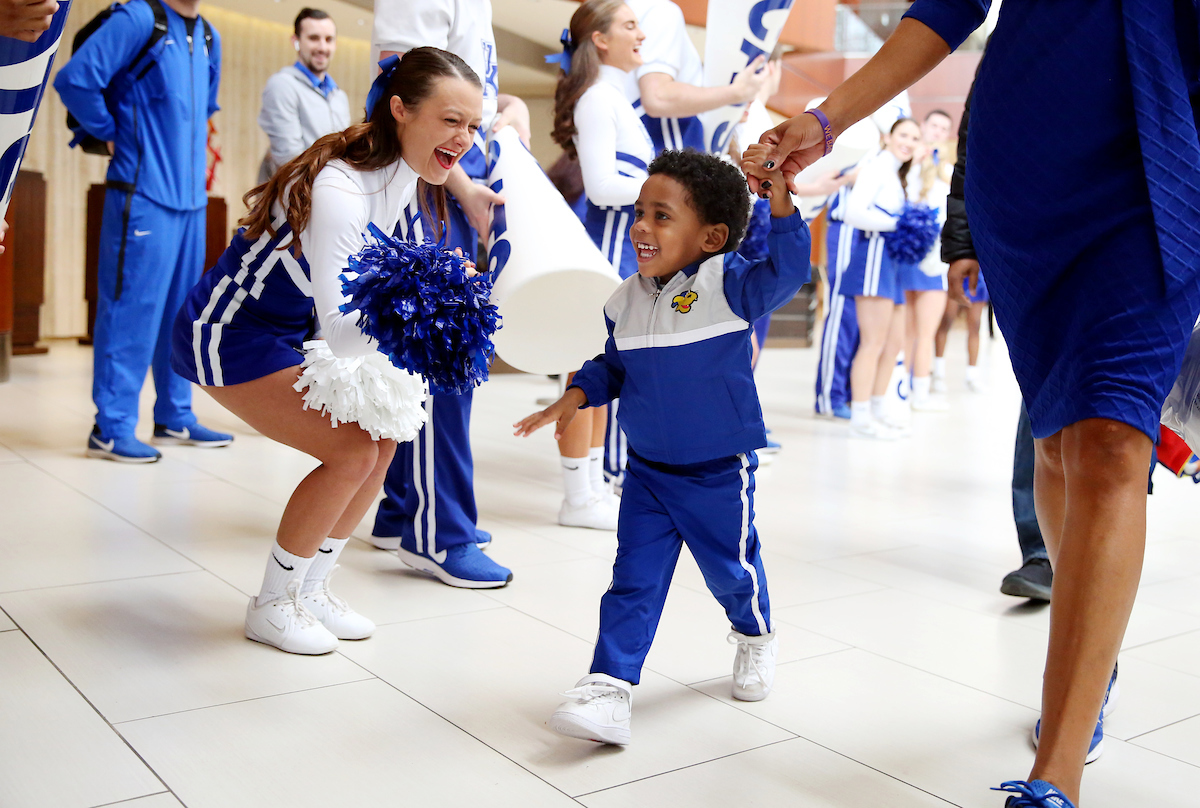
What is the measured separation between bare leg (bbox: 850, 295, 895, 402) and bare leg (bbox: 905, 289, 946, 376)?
23.4 inches

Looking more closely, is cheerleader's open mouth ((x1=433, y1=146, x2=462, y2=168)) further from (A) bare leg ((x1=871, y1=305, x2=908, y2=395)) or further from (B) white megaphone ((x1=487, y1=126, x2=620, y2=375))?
(A) bare leg ((x1=871, y1=305, x2=908, y2=395))

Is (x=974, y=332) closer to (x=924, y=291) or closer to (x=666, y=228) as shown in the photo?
(x=924, y=291)

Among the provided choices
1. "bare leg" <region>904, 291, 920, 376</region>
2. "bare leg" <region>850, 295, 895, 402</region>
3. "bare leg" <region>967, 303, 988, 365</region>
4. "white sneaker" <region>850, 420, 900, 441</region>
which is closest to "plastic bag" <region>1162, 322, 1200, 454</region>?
"white sneaker" <region>850, 420, 900, 441</region>

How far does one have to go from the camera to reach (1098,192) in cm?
126

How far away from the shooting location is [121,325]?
3598 millimetres

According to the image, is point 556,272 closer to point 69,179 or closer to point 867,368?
point 867,368

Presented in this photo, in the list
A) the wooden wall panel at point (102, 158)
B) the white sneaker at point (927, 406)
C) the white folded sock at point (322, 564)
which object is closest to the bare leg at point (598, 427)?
the white folded sock at point (322, 564)

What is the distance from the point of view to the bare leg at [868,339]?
4.82m

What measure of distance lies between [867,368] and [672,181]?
11.2 feet

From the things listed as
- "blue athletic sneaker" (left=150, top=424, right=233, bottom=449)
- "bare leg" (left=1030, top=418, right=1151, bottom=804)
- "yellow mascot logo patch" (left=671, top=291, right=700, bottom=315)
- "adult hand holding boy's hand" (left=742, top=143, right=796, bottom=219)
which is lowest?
"blue athletic sneaker" (left=150, top=424, right=233, bottom=449)

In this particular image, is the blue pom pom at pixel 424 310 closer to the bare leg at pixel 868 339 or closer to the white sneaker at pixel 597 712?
the white sneaker at pixel 597 712

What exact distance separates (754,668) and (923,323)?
421 centimetres

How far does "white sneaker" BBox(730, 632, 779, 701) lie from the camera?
5.43 ft

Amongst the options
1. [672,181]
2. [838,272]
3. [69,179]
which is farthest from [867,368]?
[69,179]
